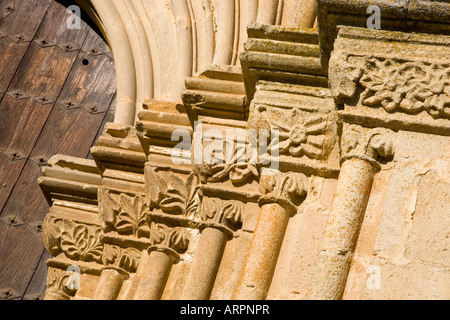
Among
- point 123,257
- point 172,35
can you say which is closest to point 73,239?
point 123,257

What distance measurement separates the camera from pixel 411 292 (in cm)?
281

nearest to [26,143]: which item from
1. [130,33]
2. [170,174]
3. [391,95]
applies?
[130,33]

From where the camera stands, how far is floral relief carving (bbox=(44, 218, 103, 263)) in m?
4.65

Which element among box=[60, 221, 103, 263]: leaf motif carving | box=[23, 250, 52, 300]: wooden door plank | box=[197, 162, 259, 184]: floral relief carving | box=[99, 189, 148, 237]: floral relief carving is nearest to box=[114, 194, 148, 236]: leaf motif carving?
box=[99, 189, 148, 237]: floral relief carving

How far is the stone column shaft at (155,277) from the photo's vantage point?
3.78 m

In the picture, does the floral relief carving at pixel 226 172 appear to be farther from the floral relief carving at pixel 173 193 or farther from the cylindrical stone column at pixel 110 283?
the cylindrical stone column at pixel 110 283

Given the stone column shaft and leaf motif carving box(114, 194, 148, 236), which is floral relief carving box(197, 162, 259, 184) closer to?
the stone column shaft

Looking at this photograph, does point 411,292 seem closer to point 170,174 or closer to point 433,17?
point 433,17

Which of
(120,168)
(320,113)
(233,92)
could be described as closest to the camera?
(320,113)

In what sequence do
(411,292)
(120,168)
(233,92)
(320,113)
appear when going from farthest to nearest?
(120,168), (233,92), (320,113), (411,292)

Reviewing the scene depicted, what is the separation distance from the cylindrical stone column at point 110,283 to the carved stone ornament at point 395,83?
63.3 inches

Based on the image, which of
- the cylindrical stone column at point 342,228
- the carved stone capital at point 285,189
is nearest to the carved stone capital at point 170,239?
the carved stone capital at point 285,189

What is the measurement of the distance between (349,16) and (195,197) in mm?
1202

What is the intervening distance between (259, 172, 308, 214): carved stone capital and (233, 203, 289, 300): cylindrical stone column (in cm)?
2
